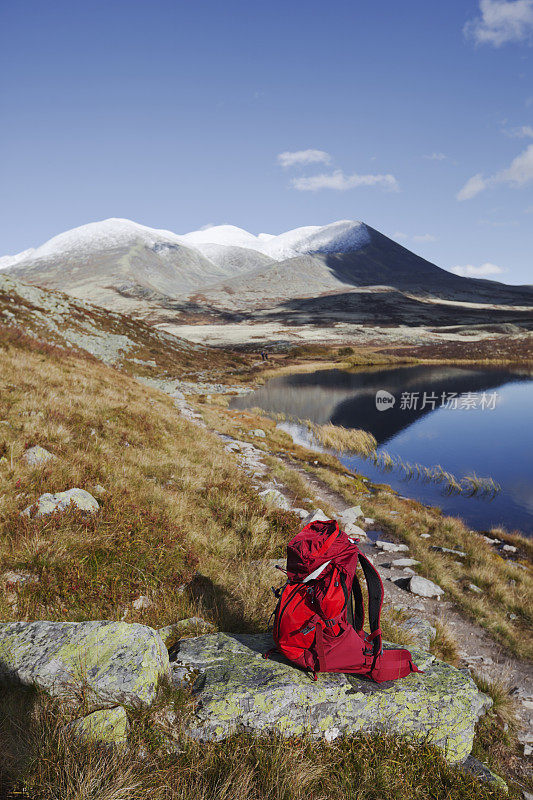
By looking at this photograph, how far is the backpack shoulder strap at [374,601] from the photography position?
12.6ft

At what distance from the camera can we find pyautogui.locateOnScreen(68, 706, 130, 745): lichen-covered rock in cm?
281

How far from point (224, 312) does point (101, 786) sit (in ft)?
662

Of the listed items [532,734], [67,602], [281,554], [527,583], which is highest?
[67,602]

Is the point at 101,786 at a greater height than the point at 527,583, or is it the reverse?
the point at 101,786

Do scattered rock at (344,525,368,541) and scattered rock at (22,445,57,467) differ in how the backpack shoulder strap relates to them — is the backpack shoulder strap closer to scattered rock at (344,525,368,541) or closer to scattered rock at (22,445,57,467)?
scattered rock at (22,445,57,467)

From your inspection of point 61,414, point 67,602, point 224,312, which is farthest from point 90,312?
point 224,312

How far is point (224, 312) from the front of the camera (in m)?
198

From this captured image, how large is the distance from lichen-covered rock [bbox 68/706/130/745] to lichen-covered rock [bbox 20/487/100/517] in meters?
3.47

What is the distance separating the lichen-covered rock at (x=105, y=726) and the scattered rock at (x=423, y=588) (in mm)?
7392

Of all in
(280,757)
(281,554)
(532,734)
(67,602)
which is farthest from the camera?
(281,554)

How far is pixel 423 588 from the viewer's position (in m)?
8.71

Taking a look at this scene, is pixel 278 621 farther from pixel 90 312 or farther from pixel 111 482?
pixel 90 312

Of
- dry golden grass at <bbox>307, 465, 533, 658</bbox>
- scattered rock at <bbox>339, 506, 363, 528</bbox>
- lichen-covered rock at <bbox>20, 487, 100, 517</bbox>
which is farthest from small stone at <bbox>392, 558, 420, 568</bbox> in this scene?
lichen-covered rock at <bbox>20, 487, 100, 517</bbox>

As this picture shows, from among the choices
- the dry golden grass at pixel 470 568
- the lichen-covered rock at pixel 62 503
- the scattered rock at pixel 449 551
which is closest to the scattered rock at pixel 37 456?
the lichen-covered rock at pixel 62 503
